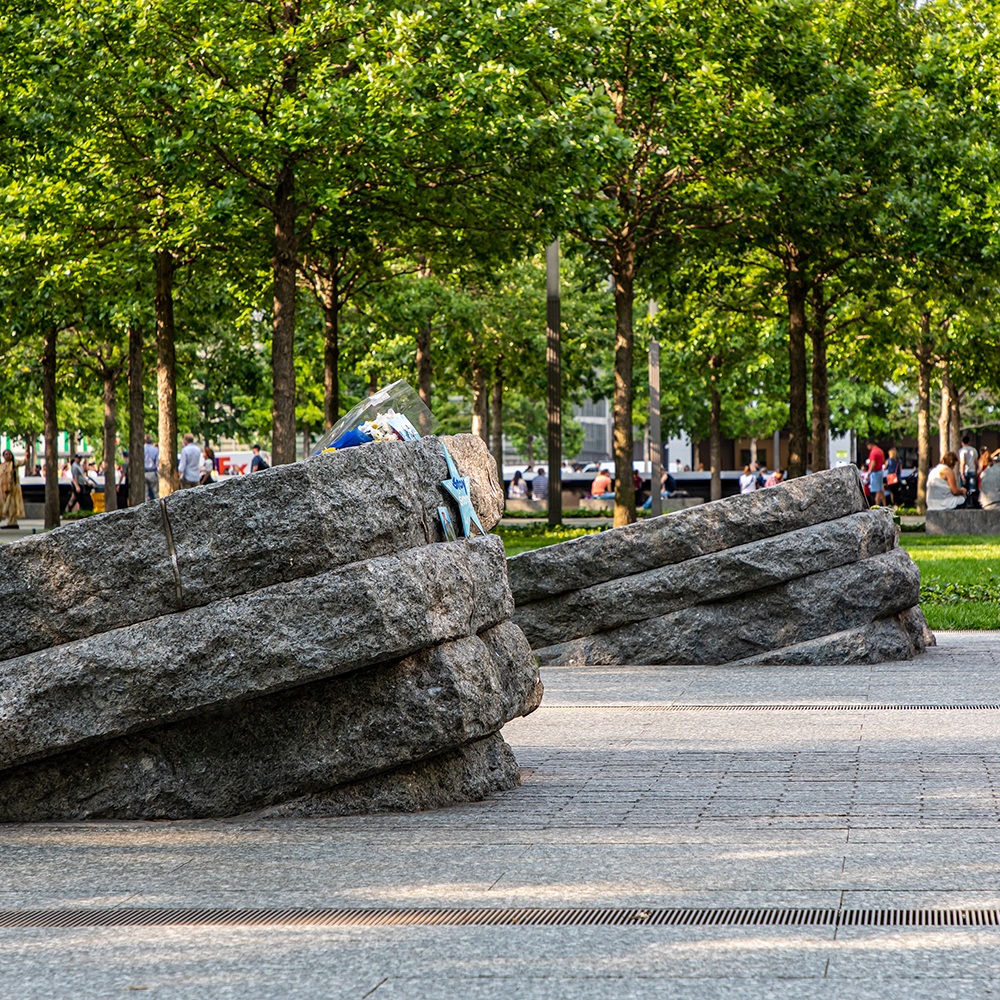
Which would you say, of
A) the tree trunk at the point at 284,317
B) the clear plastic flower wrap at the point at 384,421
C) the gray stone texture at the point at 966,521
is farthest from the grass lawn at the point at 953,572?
the clear plastic flower wrap at the point at 384,421

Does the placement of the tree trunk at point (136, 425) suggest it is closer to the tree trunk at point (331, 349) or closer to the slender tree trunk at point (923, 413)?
the tree trunk at point (331, 349)

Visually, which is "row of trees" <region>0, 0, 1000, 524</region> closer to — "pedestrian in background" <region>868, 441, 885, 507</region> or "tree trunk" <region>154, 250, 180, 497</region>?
"tree trunk" <region>154, 250, 180, 497</region>

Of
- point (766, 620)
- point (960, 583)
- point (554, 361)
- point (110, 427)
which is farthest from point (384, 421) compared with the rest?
point (110, 427)

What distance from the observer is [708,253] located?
21.5 m

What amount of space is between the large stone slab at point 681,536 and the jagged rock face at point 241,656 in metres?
4.07

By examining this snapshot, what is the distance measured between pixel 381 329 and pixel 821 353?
27.6ft

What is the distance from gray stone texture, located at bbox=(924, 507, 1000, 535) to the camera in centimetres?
2220

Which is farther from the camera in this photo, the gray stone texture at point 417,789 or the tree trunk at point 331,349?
the tree trunk at point 331,349

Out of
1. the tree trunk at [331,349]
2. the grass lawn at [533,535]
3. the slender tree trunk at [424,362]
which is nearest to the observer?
the grass lawn at [533,535]

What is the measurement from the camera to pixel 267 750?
493cm

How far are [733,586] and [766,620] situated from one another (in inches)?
18.3

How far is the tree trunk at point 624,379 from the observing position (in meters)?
20.3

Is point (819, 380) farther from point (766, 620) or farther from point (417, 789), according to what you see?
point (417, 789)

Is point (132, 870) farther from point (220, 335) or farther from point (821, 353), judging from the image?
point (220, 335)
